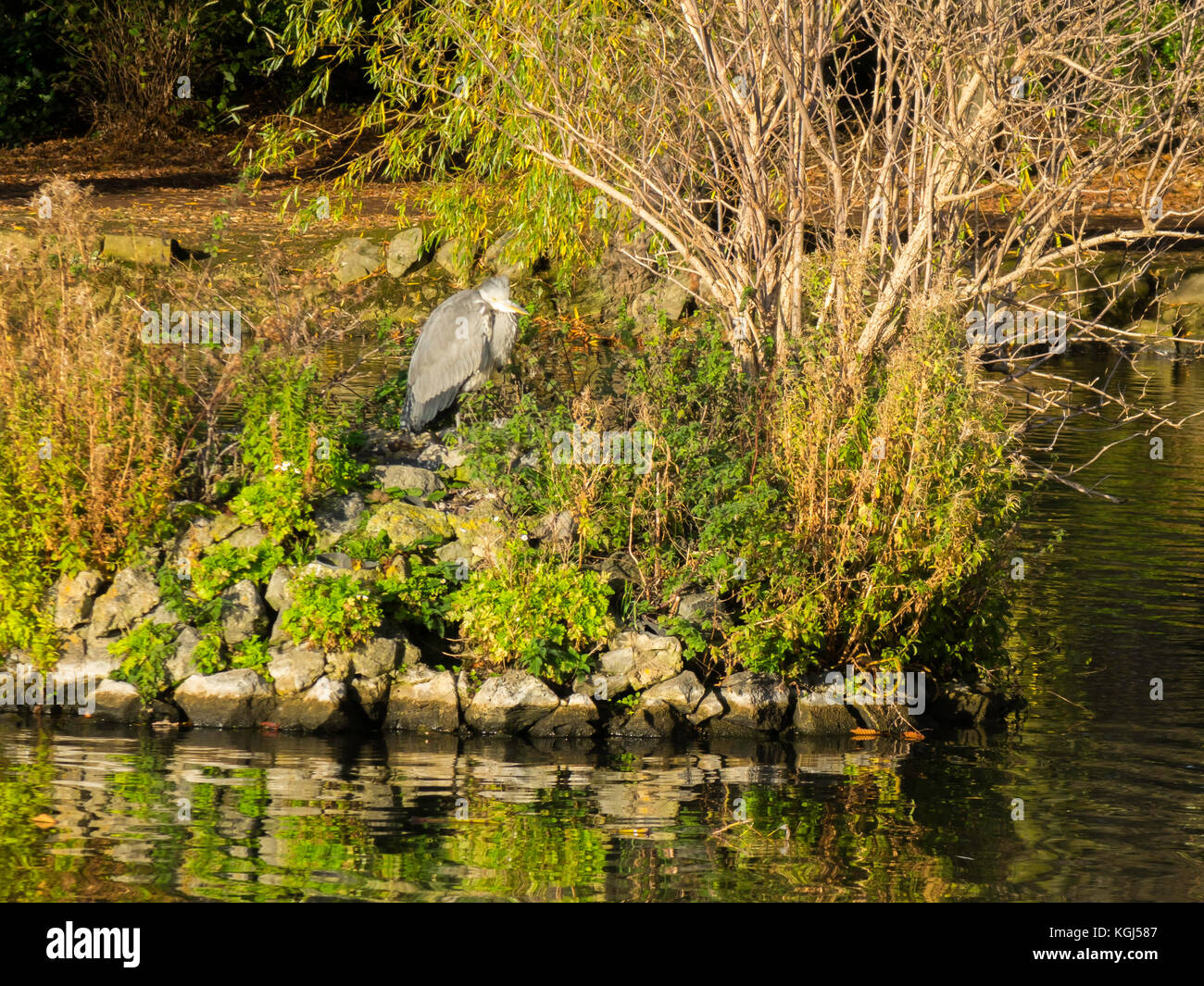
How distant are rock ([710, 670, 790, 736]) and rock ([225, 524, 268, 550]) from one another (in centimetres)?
268

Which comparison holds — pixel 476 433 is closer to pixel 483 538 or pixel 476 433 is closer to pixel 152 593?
pixel 483 538

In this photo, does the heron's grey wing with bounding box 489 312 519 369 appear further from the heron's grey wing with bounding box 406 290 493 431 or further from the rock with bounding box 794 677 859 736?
the rock with bounding box 794 677 859 736

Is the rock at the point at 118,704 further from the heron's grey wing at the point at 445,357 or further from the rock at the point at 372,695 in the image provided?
the heron's grey wing at the point at 445,357

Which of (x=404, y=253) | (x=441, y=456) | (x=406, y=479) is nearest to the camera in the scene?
(x=406, y=479)

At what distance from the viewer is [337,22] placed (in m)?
15.8

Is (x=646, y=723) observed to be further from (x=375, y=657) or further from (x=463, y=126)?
(x=463, y=126)

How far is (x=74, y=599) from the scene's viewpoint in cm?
811

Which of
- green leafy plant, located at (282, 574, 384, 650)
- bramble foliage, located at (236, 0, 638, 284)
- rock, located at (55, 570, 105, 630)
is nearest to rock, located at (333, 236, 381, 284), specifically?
bramble foliage, located at (236, 0, 638, 284)

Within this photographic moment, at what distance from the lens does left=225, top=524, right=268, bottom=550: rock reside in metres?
8.34

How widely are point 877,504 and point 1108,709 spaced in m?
1.71

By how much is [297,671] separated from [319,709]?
0.24 metres

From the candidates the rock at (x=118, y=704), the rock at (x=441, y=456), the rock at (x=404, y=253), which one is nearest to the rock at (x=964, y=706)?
the rock at (x=441, y=456)

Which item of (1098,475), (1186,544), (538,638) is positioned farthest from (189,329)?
(1098,475)

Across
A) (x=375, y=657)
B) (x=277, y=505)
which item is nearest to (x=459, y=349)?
(x=277, y=505)
